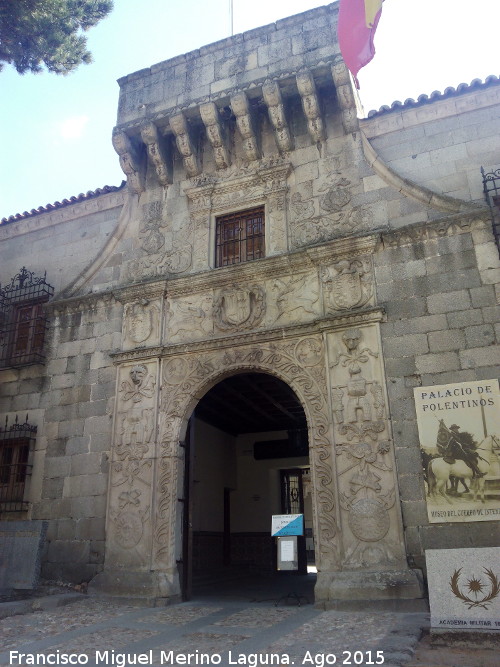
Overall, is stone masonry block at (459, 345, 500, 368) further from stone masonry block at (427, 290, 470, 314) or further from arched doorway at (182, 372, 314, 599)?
arched doorway at (182, 372, 314, 599)

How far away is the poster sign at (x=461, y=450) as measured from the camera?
6.77 m

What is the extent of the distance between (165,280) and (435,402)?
16.3ft

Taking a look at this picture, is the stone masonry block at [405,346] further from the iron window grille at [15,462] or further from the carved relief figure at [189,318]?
the iron window grille at [15,462]

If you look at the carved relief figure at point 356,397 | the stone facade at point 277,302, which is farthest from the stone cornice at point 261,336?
the carved relief figure at point 356,397

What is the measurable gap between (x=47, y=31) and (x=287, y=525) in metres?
9.31

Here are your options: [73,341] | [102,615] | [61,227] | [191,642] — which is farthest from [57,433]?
[191,642]

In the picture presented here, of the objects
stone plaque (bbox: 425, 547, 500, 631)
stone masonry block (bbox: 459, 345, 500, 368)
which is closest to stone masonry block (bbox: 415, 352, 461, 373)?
stone masonry block (bbox: 459, 345, 500, 368)

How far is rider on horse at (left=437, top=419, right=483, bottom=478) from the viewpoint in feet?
22.6

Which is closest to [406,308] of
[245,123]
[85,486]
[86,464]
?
[245,123]

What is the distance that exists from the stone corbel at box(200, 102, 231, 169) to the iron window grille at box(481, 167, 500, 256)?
457cm

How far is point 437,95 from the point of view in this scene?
897cm

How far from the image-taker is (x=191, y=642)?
539cm

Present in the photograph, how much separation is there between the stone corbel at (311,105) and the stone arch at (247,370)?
12.5ft

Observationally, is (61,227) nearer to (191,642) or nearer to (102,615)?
(102,615)
